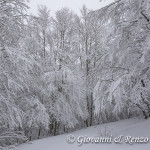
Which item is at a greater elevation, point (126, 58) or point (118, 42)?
point (118, 42)

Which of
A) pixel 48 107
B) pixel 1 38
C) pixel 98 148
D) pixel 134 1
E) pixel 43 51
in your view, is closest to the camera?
pixel 98 148

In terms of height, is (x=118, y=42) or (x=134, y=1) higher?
(x=134, y=1)

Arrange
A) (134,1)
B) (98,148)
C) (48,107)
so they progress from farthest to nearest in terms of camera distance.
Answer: (48,107) → (134,1) → (98,148)

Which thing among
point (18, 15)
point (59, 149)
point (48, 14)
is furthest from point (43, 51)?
point (59, 149)

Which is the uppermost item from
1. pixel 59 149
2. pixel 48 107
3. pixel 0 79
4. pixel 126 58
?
pixel 126 58

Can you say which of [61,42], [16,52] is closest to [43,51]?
[61,42]

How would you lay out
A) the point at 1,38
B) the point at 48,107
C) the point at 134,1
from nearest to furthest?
1. the point at 134,1
2. the point at 1,38
3. the point at 48,107

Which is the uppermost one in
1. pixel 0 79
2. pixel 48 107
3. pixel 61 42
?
pixel 61 42

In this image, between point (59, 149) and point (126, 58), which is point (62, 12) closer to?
point (126, 58)

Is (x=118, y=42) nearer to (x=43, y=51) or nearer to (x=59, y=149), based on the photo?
(x=59, y=149)

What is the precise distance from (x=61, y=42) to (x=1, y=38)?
7.65 meters

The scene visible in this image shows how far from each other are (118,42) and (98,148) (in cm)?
325

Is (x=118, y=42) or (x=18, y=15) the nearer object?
(x=118, y=42)

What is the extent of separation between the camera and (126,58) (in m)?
6.40
